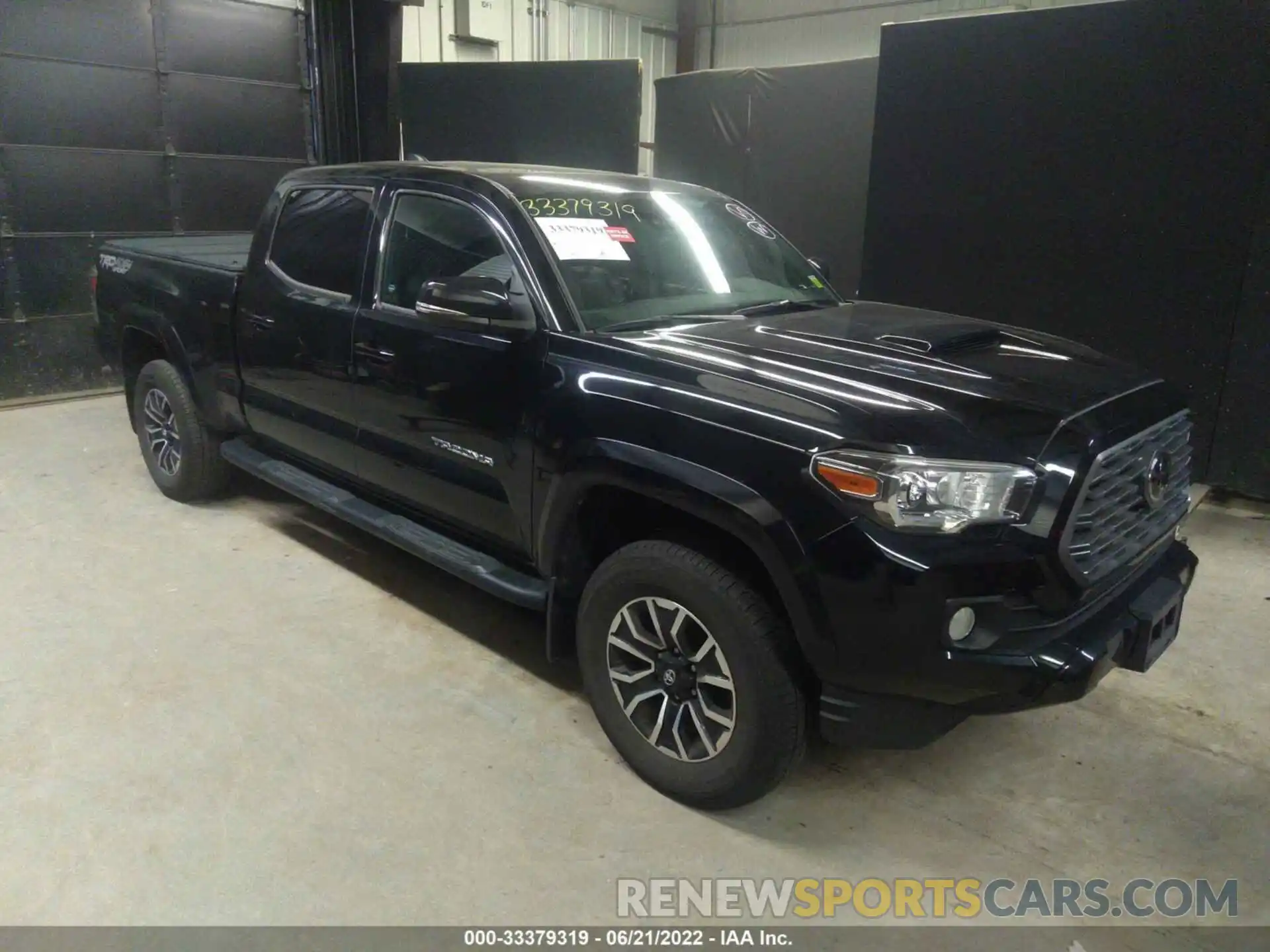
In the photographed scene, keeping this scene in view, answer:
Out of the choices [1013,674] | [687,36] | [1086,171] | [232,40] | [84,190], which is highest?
[687,36]

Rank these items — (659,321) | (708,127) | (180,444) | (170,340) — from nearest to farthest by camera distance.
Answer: (659,321) → (170,340) → (180,444) → (708,127)

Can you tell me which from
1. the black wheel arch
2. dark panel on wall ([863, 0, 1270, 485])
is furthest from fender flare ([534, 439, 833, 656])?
dark panel on wall ([863, 0, 1270, 485])

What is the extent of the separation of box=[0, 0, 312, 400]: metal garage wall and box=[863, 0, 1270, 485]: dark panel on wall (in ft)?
17.5

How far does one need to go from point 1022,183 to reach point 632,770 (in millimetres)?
4529

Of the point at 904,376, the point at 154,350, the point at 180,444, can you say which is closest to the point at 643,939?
the point at 904,376

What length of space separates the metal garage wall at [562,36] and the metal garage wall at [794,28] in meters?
0.70

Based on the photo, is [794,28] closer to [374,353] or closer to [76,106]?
[76,106]

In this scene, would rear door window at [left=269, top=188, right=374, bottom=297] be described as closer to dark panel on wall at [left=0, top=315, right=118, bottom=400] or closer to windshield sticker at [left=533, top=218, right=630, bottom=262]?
windshield sticker at [left=533, top=218, right=630, bottom=262]

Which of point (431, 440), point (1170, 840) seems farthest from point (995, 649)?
point (431, 440)

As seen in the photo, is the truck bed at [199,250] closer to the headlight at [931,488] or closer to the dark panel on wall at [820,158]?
the headlight at [931,488]

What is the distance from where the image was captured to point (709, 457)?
221 centimetres

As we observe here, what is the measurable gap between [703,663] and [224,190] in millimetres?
7195

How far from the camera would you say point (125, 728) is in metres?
2.78

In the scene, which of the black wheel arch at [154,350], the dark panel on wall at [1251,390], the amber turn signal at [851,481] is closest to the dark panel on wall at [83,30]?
the black wheel arch at [154,350]
